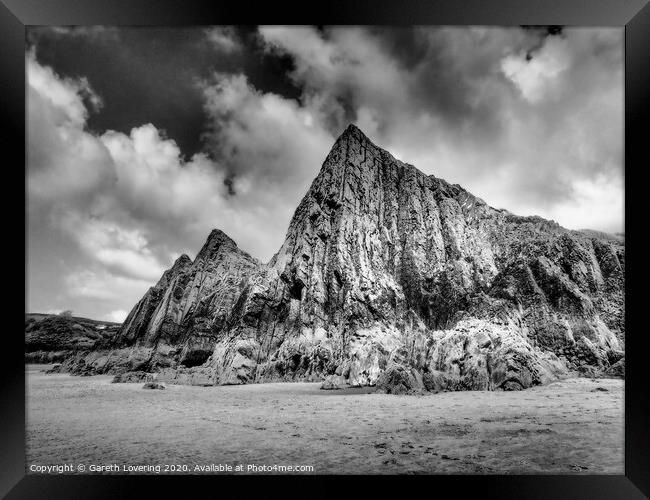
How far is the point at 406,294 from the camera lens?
2425 cm

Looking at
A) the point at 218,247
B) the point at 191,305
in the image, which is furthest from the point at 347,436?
the point at 218,247

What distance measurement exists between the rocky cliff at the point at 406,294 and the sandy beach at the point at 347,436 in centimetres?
471

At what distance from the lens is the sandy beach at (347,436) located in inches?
278

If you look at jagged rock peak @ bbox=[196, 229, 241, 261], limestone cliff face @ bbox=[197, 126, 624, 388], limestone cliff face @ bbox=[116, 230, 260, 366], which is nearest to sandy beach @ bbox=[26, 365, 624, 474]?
limestone cliff face @ bbox=[197, 126, 624, 388]

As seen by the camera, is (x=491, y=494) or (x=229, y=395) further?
(x=229, y=395)

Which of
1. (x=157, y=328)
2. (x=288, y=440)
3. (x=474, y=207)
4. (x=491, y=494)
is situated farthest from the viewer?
(x=157, y=328)

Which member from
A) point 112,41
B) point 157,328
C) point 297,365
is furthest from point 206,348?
point 112,41

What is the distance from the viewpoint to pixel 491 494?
6.62 metres

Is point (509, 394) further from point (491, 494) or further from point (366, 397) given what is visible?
point (491, 494)

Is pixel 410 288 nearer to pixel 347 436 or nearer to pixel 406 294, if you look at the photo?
pixel 406 294
